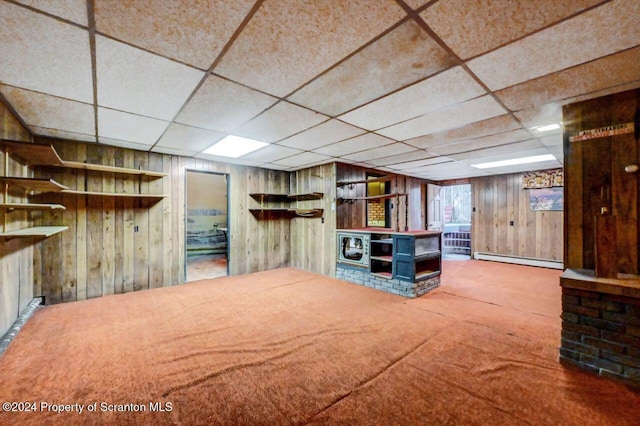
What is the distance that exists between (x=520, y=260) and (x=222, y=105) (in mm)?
7668

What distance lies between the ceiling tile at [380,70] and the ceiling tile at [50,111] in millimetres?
2237

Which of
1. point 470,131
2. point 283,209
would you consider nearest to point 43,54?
point 470,131

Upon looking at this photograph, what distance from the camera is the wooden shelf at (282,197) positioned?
18.7 ft

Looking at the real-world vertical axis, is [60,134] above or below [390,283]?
above

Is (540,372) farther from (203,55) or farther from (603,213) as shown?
(203,55)

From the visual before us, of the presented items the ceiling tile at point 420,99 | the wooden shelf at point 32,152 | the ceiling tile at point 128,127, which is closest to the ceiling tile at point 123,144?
the ceiling tile at point 128,127

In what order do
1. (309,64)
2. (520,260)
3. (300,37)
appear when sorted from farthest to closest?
(520,260) < (309,64) < (300,37)

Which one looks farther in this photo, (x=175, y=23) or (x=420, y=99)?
(x=420, y=99)

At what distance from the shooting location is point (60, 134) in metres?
3.48

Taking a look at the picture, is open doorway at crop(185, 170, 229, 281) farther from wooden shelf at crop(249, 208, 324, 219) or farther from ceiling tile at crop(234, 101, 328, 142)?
ceiling tile at crop(234, 101, 328, 142)

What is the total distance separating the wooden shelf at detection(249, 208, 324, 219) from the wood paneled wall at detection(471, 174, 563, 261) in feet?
16.1

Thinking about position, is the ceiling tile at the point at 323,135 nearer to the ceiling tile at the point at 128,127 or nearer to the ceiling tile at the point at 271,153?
the ceiling tile at the point at 271,153

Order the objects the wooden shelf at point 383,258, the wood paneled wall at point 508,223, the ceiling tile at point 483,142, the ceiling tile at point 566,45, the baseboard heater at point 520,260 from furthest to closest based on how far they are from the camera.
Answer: the wood paneled wall at point 508,223
the baseboard heater at point 520,260
the wooden shelf at point 383,258
the ceiling tile at point 483,142
the ceiling tile at point 566,45

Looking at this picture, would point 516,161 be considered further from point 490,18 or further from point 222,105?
point 222,105
